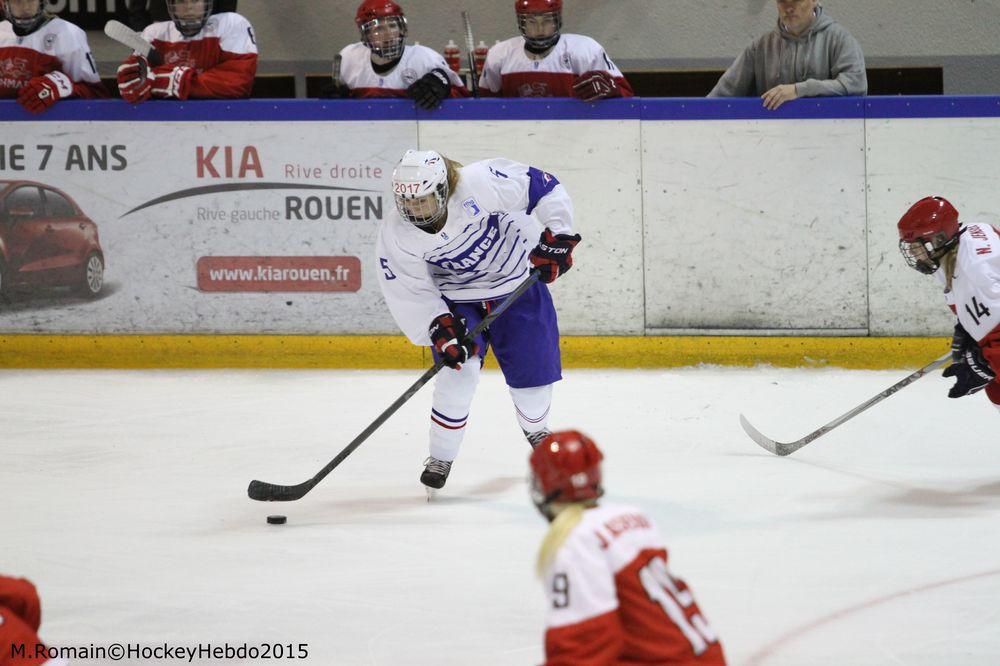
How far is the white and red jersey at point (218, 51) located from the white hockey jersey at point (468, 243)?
7.36 feet

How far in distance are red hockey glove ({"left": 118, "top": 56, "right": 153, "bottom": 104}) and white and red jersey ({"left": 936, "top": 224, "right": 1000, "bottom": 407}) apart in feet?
11.7

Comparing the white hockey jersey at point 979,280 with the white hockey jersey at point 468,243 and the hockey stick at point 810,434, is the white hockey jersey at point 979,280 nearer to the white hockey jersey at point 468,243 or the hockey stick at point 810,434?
the hockey stick at point 810,434

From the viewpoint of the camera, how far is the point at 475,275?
418 centimetres

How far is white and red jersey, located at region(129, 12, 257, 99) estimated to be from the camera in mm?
6023

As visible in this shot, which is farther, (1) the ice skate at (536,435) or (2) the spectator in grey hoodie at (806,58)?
(2) the spectator in grey hoodie at (806,58)

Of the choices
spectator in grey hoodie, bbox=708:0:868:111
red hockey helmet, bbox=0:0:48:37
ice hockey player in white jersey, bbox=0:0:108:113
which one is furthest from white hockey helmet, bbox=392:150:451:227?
→ red hockey helmet, bbox=0:0:48:37

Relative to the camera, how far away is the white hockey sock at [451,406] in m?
4.16

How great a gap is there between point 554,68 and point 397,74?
2.31 ft

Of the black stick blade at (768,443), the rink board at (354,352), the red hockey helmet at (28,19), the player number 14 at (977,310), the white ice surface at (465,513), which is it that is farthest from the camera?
the red hockey helmet at (28,19)

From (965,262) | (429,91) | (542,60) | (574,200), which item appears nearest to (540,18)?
(542,60)

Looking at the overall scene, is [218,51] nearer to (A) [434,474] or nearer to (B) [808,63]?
(B) [808,63]

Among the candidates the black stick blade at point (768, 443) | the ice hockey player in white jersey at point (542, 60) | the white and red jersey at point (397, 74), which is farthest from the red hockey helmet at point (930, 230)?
the white and red jersey at point (397, 74)

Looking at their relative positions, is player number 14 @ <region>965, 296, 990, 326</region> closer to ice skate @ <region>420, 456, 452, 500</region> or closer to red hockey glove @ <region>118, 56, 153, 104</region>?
ice skate @ <region>420, 456, 452, 500</region>

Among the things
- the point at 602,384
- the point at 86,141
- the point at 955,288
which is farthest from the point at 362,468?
the point at 86,141
